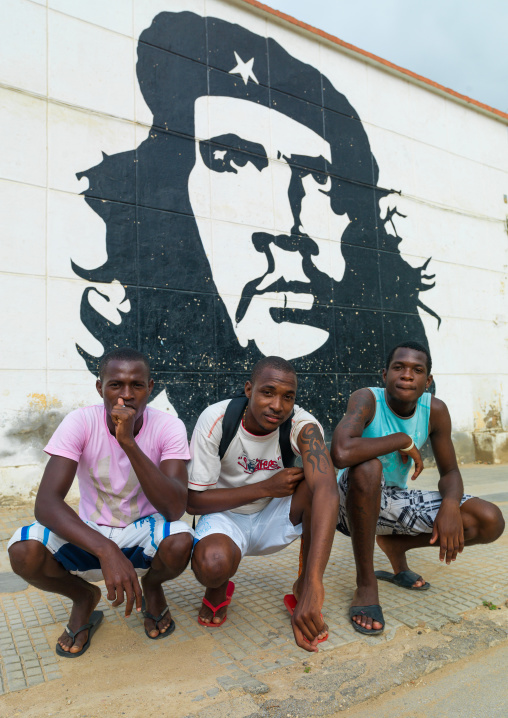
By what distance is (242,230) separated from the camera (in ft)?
20.4

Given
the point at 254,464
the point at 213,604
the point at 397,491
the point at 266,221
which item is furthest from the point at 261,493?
the point at 266,221

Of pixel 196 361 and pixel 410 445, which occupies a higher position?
pixel 196 361

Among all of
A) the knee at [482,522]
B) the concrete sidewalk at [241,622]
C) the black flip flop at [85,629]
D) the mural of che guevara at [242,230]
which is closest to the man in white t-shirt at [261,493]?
the concrete sidewalk at [241,622]

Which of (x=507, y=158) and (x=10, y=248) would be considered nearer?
(x=10, y=248)

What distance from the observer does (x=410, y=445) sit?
2.75 metres

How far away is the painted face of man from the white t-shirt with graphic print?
3.44 m

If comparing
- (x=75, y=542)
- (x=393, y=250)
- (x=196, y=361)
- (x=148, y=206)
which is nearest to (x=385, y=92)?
(x=393, y=250)

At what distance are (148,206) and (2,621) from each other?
13.8 ft

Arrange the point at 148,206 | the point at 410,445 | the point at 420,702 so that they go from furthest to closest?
the point at 148,206 < the point at 410,445 < the point at 420,702

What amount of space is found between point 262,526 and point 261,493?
0.25 m

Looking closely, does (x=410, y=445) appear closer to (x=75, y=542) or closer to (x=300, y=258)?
(x=75, y=542)

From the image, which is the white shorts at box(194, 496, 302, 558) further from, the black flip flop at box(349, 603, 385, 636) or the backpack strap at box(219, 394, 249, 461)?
the black flip flop at box(349, 603, 385, 636)

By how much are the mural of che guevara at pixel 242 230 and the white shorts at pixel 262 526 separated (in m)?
3.01

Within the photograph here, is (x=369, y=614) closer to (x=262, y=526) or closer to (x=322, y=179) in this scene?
(x=262, y=526)
